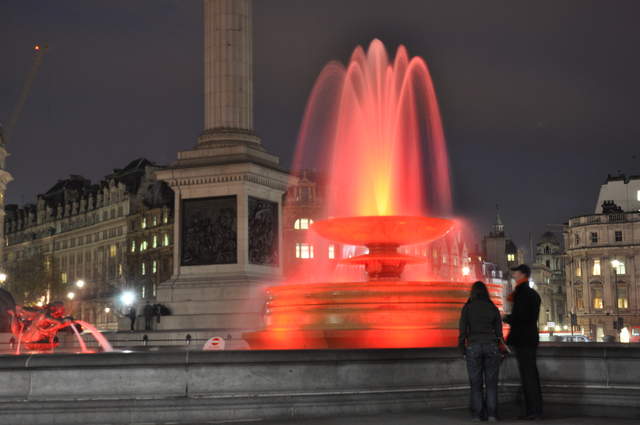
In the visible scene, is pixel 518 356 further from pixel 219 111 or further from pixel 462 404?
pixel 219 111

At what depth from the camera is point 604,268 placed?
116m

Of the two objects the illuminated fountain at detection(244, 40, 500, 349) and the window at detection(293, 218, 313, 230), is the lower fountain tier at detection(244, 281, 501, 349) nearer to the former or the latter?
the illuminated fountain at detection(244, 40, 500, 349)

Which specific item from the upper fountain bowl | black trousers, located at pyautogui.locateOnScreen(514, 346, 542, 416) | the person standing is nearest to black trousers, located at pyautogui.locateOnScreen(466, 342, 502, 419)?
the person standing

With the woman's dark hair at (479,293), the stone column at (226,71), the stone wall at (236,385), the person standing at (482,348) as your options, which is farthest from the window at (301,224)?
the person standing at (482,348)

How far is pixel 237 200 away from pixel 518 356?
81.5 ft

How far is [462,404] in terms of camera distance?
1294cm

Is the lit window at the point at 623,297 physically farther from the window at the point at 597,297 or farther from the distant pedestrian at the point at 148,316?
the distant pedestrian at the point at 148,316

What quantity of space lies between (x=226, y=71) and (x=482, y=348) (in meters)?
28.3

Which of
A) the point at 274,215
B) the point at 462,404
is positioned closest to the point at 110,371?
the point at 462,404

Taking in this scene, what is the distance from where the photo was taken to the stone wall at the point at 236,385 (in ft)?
37.6

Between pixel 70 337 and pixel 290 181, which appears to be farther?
pixel 290 181

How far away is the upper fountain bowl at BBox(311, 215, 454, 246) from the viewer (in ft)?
63.5

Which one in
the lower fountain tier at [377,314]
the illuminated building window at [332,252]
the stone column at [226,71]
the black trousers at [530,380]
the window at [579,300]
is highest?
the stone column at [226,71]

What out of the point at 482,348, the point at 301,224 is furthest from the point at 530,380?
the point at 301,224
